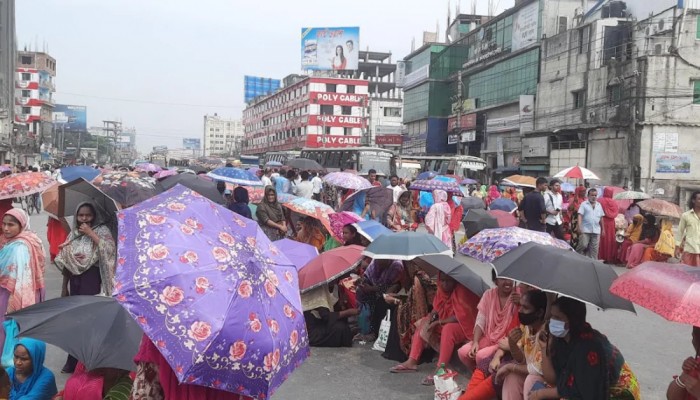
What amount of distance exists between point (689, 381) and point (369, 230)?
15.2ft

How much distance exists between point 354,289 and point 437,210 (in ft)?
14.3

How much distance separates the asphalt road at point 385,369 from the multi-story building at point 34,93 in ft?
279

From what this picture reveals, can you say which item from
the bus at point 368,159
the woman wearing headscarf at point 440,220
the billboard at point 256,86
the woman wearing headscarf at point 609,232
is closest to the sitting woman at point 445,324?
the woman wearing headscarf at point 440,220

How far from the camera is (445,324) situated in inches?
224

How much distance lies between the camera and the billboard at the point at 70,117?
95.2 metres

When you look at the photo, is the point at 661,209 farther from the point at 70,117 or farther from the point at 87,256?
the point at 70,117

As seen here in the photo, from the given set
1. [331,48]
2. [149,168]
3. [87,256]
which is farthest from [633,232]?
[331,48]

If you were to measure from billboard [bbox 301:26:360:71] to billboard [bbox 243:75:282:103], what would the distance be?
32.0 meters

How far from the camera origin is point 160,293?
272cm

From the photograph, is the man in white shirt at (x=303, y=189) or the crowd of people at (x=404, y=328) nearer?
the crowd of people at (x=404, y=328)

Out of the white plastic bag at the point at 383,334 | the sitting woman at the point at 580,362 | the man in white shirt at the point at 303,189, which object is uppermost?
the man in white shirt at the point at 303,189

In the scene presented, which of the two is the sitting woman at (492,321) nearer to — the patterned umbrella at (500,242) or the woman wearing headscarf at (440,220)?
the patterned umbrella at (500,242)

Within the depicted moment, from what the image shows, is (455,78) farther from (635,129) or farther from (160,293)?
(160,293)

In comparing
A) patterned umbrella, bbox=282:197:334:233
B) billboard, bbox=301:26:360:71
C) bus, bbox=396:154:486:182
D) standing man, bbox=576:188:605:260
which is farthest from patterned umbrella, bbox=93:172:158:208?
billboard, bbox=301:26:360:71
